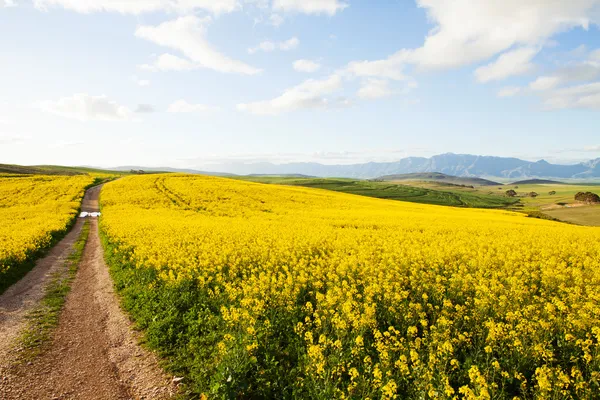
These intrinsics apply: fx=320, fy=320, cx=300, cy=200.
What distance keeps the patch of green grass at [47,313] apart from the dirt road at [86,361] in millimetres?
244

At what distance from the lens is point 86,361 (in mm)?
8227

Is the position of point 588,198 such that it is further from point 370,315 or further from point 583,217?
point 370,315

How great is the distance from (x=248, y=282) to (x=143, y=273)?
547 centimetres

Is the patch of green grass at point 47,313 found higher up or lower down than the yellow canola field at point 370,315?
lower down

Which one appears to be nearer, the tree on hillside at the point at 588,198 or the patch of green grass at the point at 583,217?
the patch of green grass at the point at 583,217

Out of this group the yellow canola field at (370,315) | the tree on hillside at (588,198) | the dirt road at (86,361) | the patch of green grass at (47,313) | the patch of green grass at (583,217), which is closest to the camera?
the yellow canola field at (370,315)

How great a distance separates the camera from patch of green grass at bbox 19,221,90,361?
29.4 ft

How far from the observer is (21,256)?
55.4 feet

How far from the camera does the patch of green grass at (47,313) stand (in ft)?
29.4

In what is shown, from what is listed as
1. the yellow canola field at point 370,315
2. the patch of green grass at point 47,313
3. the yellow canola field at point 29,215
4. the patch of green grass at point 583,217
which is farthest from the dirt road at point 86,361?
the patch of green grass at point 583,217

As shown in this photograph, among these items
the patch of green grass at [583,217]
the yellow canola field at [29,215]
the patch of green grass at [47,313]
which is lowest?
the patch of green grass at [583,217]

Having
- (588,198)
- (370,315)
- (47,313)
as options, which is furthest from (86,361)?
(588,198)

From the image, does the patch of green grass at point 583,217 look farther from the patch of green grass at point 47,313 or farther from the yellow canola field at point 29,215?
the yellow canola field at point 29,215

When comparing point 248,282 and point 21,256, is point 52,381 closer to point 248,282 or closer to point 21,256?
point 248,282
